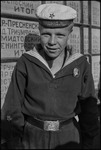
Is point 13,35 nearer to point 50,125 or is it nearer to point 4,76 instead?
point 4,76

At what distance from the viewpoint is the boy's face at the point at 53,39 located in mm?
1803

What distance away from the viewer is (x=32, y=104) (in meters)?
1.97

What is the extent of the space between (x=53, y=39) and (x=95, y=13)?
3.61 meters

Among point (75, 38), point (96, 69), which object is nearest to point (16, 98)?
point (75, 38)

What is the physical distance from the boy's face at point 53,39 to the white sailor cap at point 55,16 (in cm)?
4

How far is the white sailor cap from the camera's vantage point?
69.8 inches

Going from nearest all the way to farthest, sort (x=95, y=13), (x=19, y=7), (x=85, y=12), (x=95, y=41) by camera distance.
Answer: (x=19, y=7) < (x=85, y=12) < (x=95, y=13) < (x=95, y=41)

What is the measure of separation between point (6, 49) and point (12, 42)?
135 mm

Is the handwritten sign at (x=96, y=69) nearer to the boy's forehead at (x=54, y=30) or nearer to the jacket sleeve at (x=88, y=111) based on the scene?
the jacket sleeve at (x=88, y=111)

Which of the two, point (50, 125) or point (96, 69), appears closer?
point (50, 125)

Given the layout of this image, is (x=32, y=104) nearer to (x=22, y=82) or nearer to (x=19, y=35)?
(x=22, y=82)

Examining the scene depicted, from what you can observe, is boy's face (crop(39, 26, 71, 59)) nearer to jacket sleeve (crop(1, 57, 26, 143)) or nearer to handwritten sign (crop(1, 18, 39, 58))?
jacket sleeve (crop(1, 57, 26, 143))

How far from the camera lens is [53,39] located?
1.79 m

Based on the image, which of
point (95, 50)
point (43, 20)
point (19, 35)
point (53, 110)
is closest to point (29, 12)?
point (19, 35)
